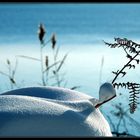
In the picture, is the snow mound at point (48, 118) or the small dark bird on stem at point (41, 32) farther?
the small dark bird on stem at point (41, 32)

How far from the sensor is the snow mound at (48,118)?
912 millimetres

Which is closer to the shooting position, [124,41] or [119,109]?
[124,41]

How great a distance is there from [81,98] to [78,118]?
8.1 inches

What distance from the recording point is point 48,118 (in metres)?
0.93

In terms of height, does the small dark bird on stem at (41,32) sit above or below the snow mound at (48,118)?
above

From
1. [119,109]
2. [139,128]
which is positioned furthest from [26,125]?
[119,109]

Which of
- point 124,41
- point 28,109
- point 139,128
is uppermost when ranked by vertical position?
point 124,41

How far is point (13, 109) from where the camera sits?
955 mm

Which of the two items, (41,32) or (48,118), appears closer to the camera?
(48,118)

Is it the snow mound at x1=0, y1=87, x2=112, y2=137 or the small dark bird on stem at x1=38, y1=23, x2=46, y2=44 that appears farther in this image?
the small dark bird on stem at x1=38, y1=23, x2=46, y2=44

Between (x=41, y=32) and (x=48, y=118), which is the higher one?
(x=41, y=32)

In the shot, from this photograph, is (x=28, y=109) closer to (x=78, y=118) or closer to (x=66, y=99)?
(x=78, y=118)

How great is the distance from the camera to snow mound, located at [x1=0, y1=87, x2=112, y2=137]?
91cm

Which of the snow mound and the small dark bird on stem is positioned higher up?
the small dark bird on stem
